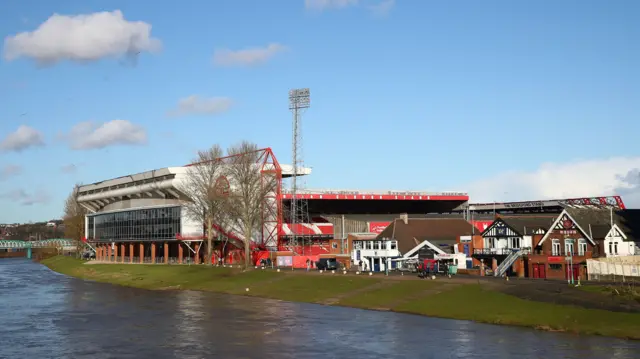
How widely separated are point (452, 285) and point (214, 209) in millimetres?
61814

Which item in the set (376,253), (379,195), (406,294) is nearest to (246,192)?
(376,253)

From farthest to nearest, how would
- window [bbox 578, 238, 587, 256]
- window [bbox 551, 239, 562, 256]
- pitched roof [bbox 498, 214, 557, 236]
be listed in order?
pitched roof [bbox 498, 214, 557, 236]
window [bbox 551, 239, 562, 256]
window [bbox 578, 238, 587, 256]

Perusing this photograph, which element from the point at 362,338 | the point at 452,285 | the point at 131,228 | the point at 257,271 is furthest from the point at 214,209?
the point at 362,338

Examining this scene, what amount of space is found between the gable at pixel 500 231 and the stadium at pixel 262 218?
2374 centimetres

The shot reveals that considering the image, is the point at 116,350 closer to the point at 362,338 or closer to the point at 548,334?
the point at 362,338

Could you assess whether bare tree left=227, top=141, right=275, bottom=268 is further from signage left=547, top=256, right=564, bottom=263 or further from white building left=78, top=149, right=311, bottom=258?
signage left=547, top=256, right=564, bottom=263

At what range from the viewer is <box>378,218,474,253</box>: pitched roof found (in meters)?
107

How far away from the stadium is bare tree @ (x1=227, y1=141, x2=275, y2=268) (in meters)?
3.43

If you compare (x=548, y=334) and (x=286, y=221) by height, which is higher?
(x=286, y=221)

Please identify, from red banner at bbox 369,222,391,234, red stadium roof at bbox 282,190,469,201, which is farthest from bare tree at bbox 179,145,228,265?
red banner at bbox 369,222,391,234

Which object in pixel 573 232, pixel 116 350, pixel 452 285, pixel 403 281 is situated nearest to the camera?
pixel 116 350

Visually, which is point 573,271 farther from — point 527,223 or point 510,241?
point 527,223

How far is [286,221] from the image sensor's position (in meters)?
150

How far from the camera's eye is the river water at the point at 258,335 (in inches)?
1724
